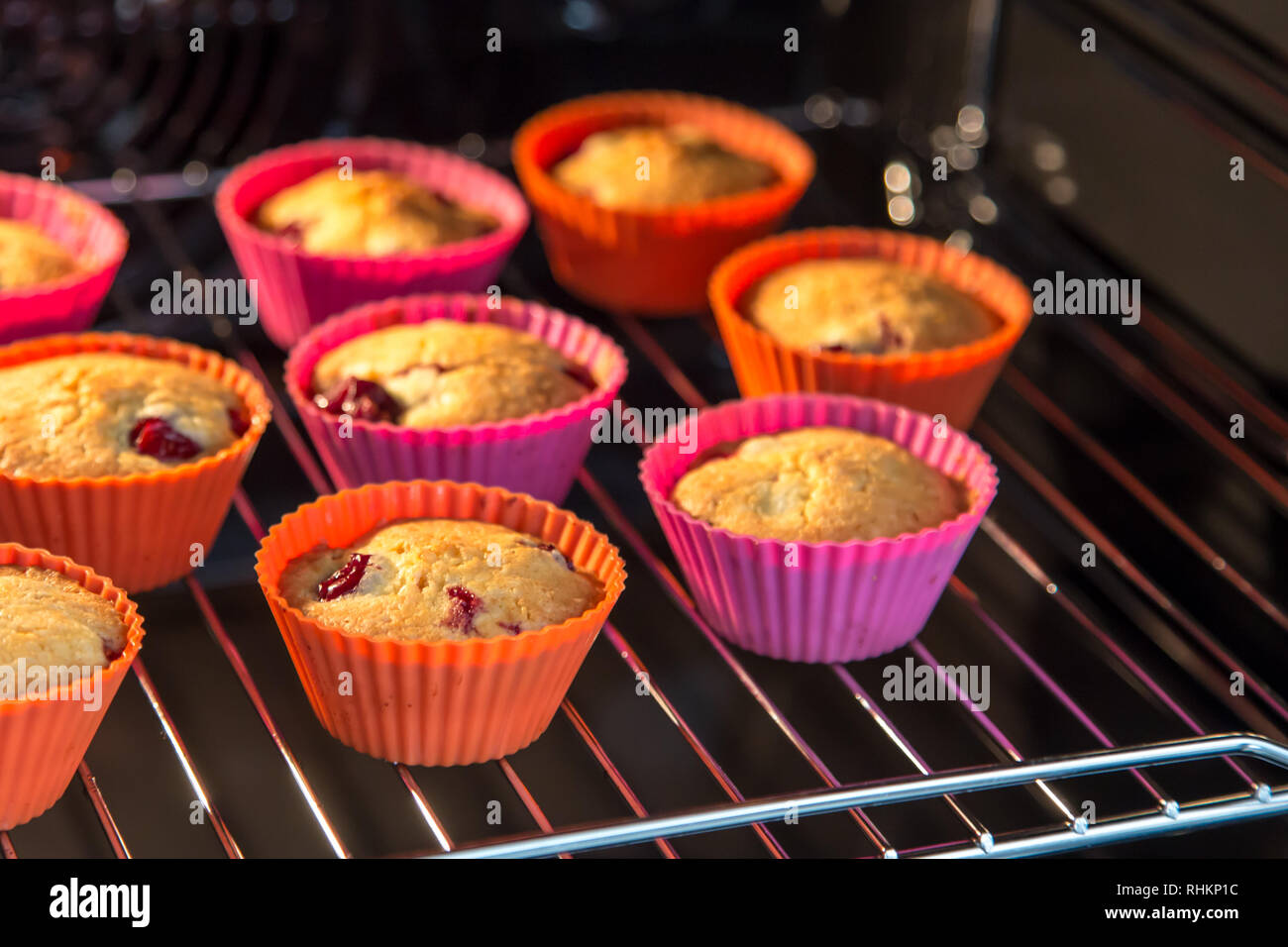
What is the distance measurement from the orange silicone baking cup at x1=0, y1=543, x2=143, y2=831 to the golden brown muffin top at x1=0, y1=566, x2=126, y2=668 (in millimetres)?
20

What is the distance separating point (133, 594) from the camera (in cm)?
241

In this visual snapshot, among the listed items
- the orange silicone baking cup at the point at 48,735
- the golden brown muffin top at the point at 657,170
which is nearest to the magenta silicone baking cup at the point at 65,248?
the orange silicone baking cup at the point at 48,735

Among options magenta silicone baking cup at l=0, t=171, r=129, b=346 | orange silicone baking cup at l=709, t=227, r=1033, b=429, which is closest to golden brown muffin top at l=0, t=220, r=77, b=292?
magenta silicone baking cup at l=0, t=171, r=129, b=346

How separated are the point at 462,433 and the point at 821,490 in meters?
0.55

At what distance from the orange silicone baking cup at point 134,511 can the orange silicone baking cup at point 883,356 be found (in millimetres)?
824

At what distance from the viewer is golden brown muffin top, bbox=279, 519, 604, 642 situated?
1999 mm

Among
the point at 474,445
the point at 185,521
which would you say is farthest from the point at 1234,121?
the point at 185,521

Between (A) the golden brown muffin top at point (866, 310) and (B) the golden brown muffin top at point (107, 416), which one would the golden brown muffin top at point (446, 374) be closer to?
(B) the golden brown muffin top at point (107, 416)

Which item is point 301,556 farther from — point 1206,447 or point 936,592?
point 1206,447

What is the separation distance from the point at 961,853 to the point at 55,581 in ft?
3.77

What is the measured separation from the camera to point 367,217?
292cm

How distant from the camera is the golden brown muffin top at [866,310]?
2.69 m

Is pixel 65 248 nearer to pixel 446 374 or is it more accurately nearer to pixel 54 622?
pixel 446 374

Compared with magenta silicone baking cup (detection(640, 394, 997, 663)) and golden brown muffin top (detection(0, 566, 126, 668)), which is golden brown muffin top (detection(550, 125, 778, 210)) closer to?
magenta silicone baking cup (detection(640, 394, 997, 663))
